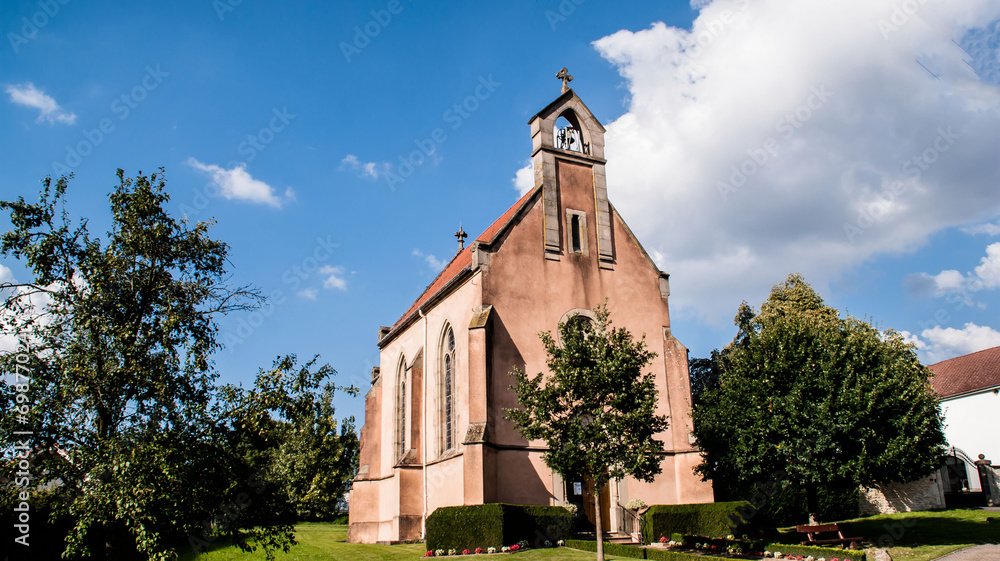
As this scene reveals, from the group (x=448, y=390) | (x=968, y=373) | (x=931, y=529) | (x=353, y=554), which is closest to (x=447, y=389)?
(x=448, y=390)

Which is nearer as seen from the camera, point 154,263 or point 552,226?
point 154,263

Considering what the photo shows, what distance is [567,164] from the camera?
1041 inches

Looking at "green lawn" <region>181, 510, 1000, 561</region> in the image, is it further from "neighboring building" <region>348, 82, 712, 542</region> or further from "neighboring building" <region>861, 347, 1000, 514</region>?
"neighboring building" <region>861, 347, 1000, 514</region>

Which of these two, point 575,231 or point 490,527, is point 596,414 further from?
point 575,231

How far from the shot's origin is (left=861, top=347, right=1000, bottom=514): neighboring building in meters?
32.3

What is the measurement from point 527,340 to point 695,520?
8105mm

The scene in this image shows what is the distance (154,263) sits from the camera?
13.0 metres

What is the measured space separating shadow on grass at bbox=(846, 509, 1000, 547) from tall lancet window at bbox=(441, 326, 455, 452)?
14477mm

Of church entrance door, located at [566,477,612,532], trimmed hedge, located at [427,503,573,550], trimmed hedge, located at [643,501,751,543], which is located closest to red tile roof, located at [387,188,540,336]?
church entrance door, located at [566,477,612,532]

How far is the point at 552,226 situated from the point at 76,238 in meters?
16.2

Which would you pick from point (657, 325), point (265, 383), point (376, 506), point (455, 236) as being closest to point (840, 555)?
point (657, 325)

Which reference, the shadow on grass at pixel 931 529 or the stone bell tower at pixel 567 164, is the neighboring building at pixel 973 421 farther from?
the stone bell tower at pixel 567 164

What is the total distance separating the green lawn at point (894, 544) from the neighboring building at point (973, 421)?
8.78 metres

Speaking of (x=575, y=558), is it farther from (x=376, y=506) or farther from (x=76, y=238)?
(x=376, y=506)
